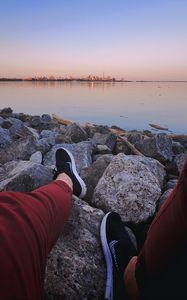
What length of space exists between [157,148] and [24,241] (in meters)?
4.40

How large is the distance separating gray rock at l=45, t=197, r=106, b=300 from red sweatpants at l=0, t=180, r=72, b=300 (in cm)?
45

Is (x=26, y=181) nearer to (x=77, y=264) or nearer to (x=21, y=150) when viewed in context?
(x=77, y=264)

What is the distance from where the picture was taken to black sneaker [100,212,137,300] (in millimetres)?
2039

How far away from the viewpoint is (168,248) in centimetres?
137

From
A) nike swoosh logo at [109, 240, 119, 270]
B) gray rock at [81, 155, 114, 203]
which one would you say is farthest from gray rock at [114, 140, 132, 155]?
nike swoosh logo at [109, 240, 119, 270]

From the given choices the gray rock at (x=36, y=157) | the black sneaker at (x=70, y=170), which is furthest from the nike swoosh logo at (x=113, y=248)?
the gray rock at (x=36, y=157)

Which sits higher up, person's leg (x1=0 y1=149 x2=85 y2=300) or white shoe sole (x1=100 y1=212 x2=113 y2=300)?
person's leg (x1=0 y1=149 x2=85 y2=300)

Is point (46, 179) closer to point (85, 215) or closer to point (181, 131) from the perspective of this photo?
point (85, 215)

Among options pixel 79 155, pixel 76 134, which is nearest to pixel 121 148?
pixel 76 134

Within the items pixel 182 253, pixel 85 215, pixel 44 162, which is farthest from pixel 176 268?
pixel 44 162

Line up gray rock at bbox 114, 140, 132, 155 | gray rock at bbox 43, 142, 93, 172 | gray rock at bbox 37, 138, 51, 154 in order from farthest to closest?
1. gray rock at bbox 114, 140, 132, 155
2. gray rock at bbox 37, 138, 51, 154
3. gray rock at bbox 43, 142, 93, 172

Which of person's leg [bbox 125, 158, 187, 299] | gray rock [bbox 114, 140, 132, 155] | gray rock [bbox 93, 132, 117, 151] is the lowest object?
gray rock [bbox 114, 140, 132, 155]

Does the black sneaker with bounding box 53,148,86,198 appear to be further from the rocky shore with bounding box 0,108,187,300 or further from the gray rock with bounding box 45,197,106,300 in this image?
the gray rock with bounding box 45,197,106,300

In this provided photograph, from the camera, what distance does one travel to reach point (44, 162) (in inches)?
201
